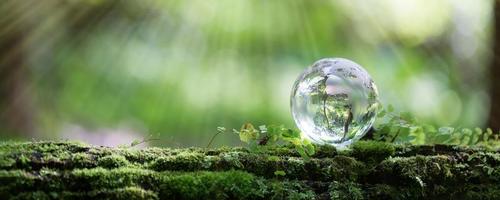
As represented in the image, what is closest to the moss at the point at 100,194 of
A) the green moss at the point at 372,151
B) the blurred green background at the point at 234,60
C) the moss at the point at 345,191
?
the moss at the point at 345,191

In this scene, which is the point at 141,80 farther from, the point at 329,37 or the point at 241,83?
the point at 329,37

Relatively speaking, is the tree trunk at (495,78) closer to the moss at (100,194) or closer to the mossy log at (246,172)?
the mossy log at (246,172)

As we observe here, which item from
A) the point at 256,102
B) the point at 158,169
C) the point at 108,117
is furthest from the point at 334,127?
the point at 108,117

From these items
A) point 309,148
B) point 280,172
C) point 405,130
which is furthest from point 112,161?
point 405,130

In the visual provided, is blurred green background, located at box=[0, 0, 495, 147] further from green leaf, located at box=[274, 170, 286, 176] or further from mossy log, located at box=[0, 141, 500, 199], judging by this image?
green leaf, located at box=[274, 170, 286, 176]

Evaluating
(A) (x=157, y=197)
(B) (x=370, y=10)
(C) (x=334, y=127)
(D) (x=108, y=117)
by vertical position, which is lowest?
(A) (x=157, y=197)

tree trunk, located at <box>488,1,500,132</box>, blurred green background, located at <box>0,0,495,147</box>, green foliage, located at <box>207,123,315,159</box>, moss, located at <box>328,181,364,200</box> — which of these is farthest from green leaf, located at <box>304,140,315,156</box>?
blurred green background, located at <box>0,0,495,147</box>
